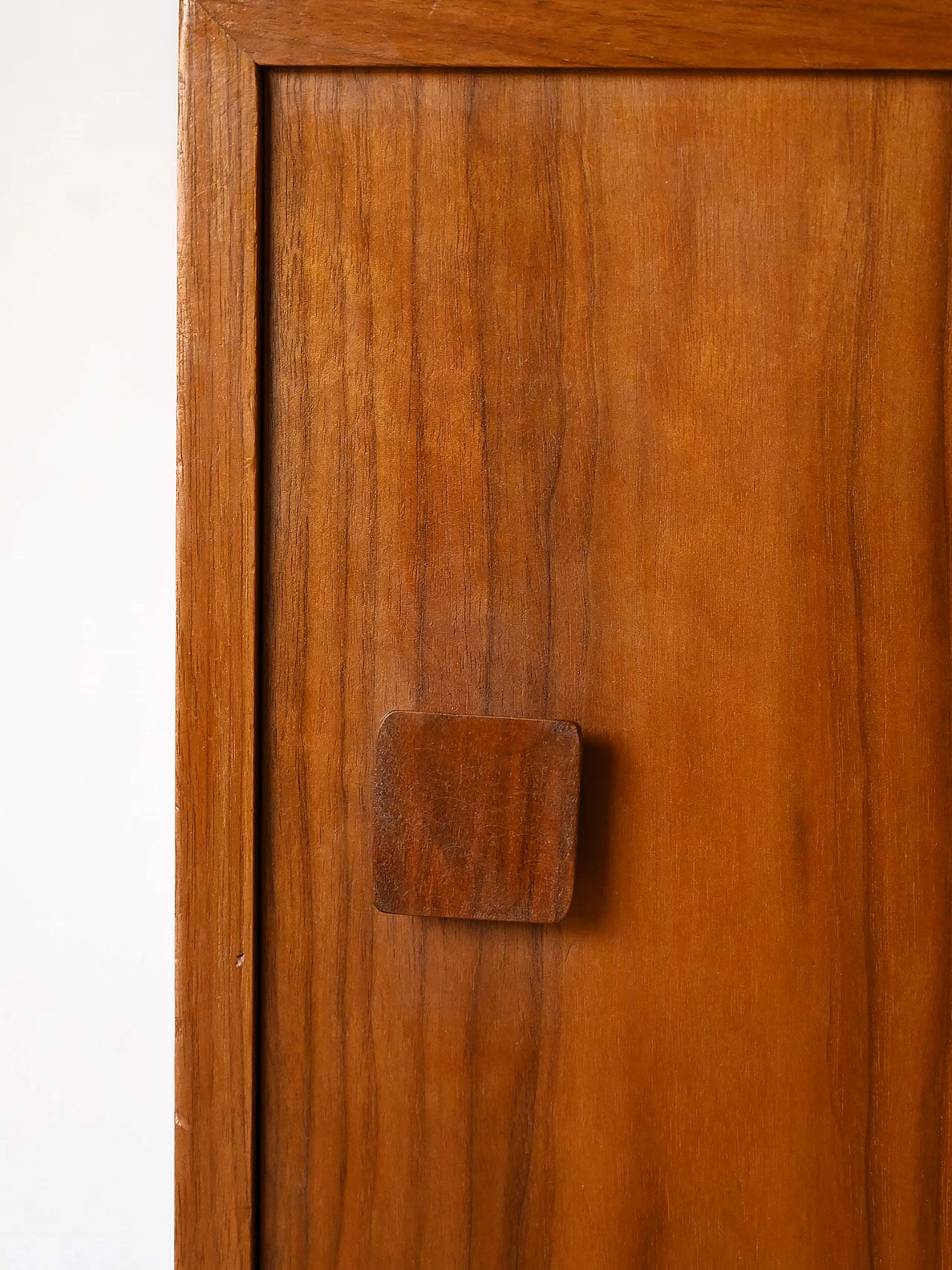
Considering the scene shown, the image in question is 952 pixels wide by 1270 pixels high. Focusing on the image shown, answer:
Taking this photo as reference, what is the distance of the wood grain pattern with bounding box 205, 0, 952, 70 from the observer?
47cm

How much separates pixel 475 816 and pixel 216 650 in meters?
0.17

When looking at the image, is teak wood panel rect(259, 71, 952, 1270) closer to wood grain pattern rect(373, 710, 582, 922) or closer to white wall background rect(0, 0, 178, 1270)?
wood grain pattern rect(373, 710, 582, 922)

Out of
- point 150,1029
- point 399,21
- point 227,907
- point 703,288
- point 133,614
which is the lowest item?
point 150,1029

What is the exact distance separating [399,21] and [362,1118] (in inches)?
23.1

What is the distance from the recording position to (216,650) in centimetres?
51

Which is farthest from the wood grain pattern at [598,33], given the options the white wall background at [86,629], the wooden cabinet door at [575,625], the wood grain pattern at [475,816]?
the wood grain pattern at [475,816]

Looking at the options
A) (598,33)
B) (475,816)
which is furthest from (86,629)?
(598,33)

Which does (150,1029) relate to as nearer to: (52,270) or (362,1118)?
(362,1118)

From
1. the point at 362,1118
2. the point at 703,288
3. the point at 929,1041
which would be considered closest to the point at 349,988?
the point at 362,1118

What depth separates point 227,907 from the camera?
51 centimetres

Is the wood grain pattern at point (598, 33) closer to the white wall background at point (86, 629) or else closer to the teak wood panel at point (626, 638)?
the teak wood panel at point (626, 638)

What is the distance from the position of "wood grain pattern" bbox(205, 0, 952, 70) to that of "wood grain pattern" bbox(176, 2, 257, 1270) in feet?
0.11

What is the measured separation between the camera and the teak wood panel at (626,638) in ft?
1.61

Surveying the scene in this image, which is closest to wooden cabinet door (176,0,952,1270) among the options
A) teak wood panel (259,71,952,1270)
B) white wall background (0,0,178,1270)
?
teak wood panel (259,71,952,1270)
